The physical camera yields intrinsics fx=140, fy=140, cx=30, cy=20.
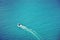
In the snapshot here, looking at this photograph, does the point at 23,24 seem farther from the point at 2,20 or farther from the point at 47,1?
the point at 47,1

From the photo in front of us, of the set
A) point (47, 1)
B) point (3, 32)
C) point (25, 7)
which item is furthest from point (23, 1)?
point (3, 32)

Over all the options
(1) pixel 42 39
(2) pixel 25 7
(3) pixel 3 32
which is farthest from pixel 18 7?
(1) pixel 42 39

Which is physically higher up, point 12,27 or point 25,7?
point 25,7

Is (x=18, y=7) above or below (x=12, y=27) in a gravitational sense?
above

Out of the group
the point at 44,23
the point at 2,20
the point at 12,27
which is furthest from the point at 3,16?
the point at 44,23

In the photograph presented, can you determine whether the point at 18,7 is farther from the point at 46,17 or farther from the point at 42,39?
the point at 42,39

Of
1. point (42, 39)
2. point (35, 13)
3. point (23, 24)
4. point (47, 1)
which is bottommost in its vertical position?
point (42, 39)
